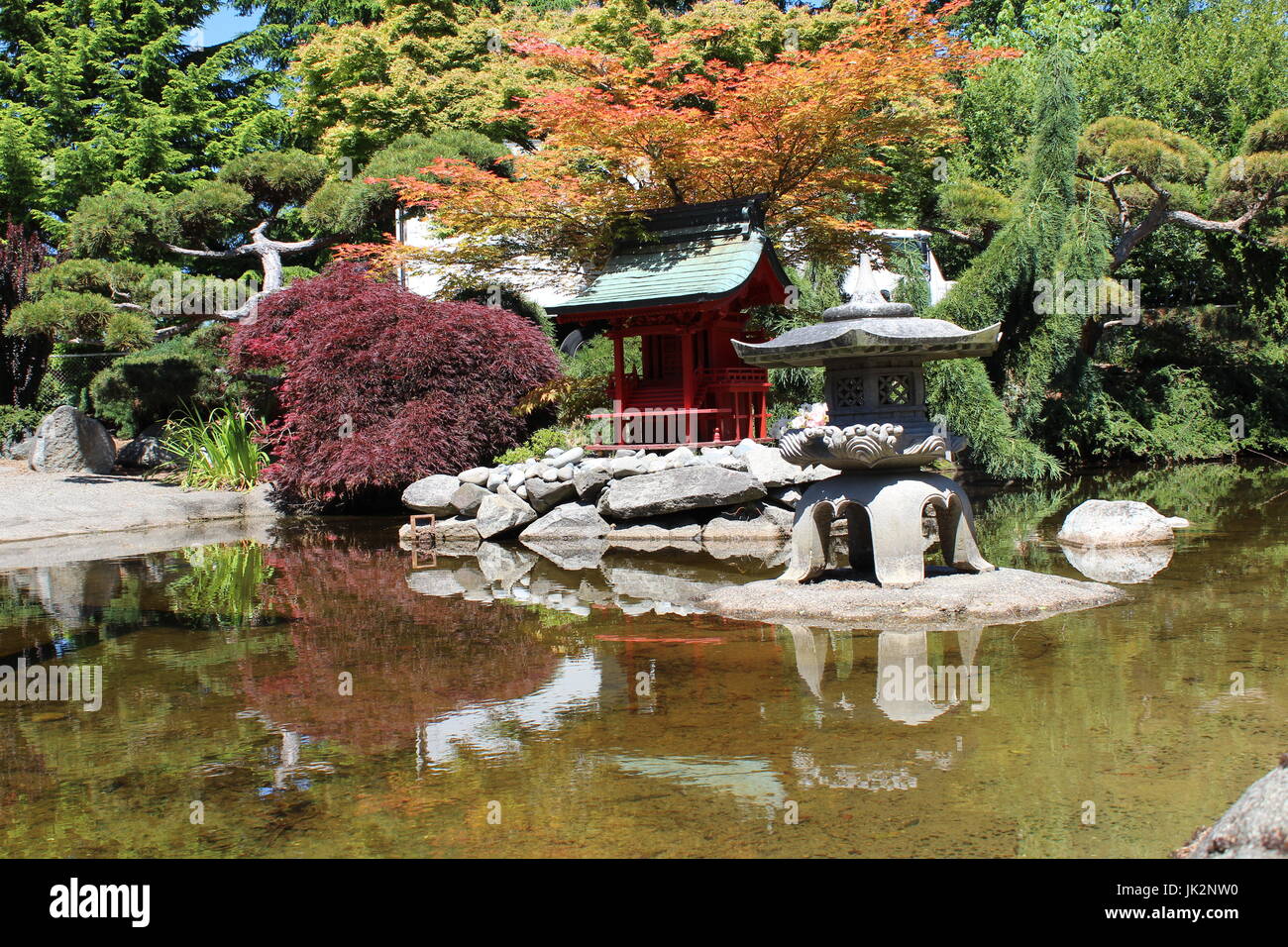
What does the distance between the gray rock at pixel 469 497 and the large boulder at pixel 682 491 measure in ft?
6.15

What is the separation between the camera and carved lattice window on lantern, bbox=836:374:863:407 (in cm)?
805

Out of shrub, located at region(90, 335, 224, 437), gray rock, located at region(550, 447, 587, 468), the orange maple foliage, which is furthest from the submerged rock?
shrub, located at region(90, 335, 224, 437)

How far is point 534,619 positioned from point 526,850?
4.22 metres

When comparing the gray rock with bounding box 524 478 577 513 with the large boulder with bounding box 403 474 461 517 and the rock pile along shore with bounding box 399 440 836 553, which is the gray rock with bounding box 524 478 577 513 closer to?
the rock pile along shore with bounding box 399 440 836 553

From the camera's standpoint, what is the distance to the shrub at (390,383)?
1455 cm

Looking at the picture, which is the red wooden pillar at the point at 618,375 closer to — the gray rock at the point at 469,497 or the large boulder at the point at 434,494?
the gray rock at the point at 469,497

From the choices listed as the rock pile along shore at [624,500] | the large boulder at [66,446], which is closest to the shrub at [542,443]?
the rock pile along shore at [624,500]

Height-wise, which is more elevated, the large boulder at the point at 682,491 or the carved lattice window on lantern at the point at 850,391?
the carved lattice window on lantern at the point at 850,391

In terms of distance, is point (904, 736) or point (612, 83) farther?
point (612, 83)

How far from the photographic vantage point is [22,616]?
8.24 meters

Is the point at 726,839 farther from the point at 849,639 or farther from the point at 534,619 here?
the point at 534,619

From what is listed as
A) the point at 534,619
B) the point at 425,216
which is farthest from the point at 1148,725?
the point at 425,216

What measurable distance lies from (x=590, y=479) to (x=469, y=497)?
1.64m
